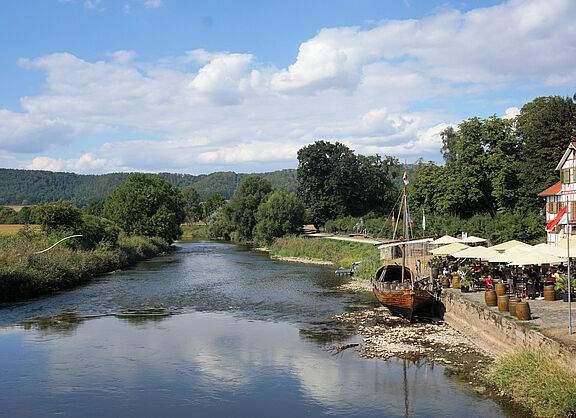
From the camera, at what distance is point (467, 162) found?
54531 mm

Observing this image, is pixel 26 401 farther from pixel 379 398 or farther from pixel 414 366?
pixel 414 366

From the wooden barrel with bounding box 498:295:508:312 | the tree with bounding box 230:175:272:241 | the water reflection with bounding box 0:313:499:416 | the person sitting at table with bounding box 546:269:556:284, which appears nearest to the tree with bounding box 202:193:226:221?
the tree with bounding box 230:175:272:241

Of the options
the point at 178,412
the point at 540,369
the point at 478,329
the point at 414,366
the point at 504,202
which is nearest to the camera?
the point at 540,369

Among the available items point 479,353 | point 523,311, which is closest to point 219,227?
point 479,353

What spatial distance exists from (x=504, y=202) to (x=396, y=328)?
33.6m

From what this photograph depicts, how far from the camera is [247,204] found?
8531 centimetres

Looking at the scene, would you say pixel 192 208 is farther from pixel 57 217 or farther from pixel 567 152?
pixel 567 152

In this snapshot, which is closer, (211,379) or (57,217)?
(211,379)

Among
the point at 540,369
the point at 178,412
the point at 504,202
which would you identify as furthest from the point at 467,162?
the point at 178,412

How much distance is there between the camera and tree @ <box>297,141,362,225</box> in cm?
8062

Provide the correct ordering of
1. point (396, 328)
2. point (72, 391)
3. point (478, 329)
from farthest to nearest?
point (396, 328)
point (478, 329)
point (72, 391)

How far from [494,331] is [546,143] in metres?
31.8

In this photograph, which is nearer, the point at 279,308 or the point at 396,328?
the point at 396,328

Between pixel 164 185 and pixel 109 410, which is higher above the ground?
pixel 164 185
